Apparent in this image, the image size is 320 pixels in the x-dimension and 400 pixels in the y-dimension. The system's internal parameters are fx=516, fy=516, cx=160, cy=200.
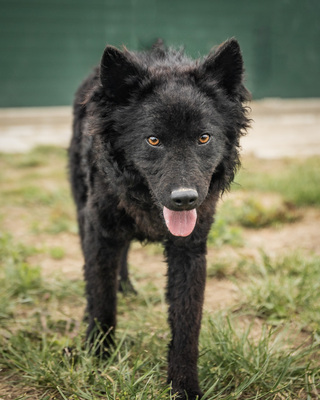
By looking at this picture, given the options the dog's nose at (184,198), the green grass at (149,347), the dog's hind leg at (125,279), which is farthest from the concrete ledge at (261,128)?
the dog's nose at (184,198)

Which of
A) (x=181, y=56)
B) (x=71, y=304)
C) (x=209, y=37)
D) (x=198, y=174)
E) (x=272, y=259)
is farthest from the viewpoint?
(x=209, y=37)

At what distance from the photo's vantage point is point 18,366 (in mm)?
2980

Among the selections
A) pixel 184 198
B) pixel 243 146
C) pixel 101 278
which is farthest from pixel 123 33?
pixel 184 198

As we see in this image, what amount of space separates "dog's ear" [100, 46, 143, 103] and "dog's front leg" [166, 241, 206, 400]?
908 millimetres

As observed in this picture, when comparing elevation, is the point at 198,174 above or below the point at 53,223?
above

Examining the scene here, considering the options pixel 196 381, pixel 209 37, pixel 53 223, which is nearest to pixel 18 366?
pixel 196 381

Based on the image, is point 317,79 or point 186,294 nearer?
point 186,294

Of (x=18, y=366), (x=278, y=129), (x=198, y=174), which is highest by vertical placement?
(x=198, y=174)

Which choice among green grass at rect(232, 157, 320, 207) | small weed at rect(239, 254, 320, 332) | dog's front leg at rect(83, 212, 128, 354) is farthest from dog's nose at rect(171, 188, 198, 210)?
green grass at rect(232, 157, 320, 207)

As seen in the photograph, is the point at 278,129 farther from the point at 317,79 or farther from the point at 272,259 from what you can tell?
the point at 272,259

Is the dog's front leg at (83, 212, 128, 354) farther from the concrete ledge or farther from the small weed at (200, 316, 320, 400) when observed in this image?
the concrete ledge

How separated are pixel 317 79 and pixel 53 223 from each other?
9.33 metres

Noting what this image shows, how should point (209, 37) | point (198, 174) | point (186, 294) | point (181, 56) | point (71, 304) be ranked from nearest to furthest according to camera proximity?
point (198, 174), point (186, 294), point (181, 56), point (71, 304), point (209, 37)

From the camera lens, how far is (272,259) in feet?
15.6
